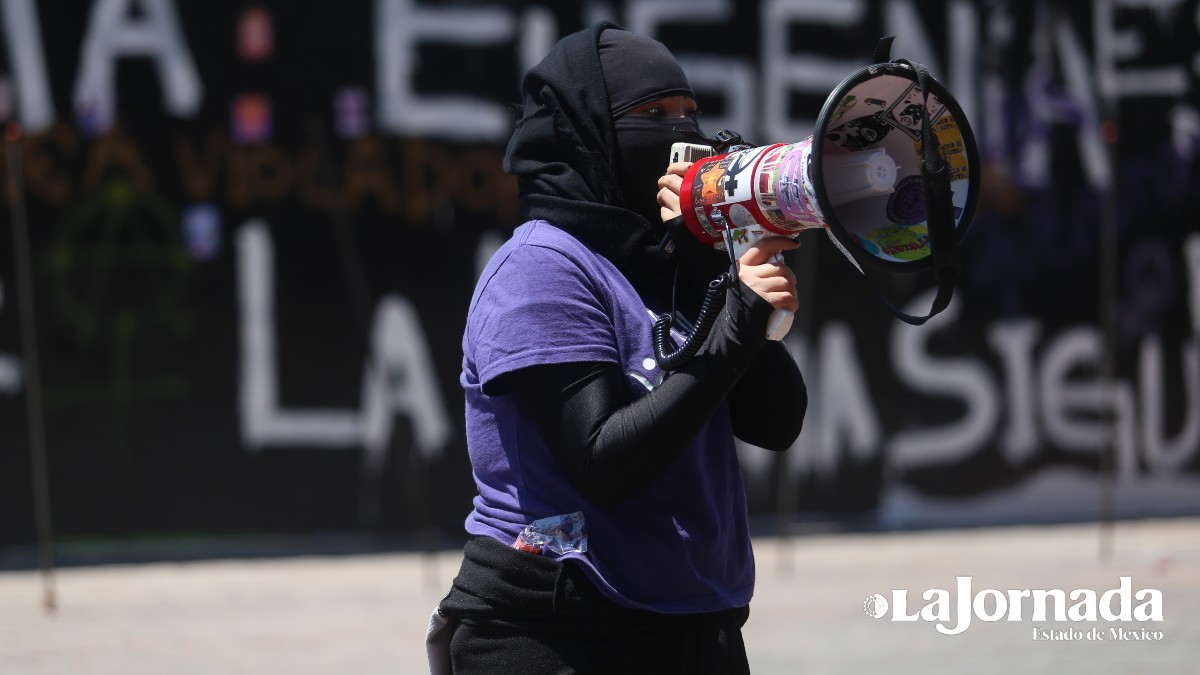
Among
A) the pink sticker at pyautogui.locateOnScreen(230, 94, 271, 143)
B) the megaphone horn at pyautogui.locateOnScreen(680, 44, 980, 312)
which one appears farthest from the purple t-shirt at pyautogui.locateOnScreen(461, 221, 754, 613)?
the pink sticker at pyautogui.locateOnScreen(230, 94, 271, 143)

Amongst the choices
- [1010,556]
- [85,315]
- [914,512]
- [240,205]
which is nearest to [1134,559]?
[1010,556]

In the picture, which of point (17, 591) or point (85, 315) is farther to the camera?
point (85, 315)

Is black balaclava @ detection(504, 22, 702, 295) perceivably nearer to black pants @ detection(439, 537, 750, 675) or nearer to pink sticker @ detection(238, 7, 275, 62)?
black pants @ detection(439, 537, 750, 675)

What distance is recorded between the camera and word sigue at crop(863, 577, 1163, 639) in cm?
586

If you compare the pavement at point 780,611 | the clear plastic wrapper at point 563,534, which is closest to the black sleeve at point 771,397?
the clear plastic wrapper at point 563,534

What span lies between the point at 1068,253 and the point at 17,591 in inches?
234

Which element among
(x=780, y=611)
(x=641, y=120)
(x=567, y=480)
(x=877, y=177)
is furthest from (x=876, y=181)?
(x=780, y=611)

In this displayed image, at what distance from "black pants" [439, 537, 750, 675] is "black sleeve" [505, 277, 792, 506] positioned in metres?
0.17

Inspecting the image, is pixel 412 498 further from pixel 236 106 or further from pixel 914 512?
pixel 914 512

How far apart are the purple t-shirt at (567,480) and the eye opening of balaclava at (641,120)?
0.17m

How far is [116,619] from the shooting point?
234 inches

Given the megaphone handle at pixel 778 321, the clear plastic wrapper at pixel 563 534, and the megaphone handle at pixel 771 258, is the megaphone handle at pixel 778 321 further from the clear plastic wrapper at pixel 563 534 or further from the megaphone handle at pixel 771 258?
the clear plastic wrapper at pixel 563 534

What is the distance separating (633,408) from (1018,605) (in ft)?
15.4

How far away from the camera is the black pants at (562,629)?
78.7 inches
